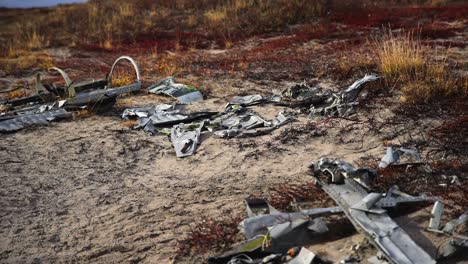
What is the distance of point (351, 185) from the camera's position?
3.90 meters

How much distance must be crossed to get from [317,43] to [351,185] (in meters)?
9.18

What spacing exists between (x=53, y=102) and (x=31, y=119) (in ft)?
2.23

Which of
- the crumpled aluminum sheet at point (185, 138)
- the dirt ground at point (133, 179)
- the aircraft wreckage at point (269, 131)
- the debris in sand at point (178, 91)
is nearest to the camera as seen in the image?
the aircraft wreckage at point (269, 131)

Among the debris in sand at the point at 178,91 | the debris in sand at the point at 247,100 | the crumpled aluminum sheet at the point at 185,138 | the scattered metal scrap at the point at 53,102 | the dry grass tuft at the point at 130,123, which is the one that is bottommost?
the crumpled aluminum sheet at the point at 185,138

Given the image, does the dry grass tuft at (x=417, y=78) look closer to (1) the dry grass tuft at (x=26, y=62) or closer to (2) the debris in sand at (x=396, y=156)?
(2) the debris in sand at (x=396, y=156)

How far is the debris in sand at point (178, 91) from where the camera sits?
25.6ft

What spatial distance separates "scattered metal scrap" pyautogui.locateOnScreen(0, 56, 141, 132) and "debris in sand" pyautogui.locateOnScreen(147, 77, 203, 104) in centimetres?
74

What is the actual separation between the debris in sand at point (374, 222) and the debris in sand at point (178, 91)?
4.24 m

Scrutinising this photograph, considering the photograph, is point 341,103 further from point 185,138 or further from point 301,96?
point 185,138

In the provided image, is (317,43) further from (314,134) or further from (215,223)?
(215,223)

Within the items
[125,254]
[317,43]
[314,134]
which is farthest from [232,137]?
[317,43]

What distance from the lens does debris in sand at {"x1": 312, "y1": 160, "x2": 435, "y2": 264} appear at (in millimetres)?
3023

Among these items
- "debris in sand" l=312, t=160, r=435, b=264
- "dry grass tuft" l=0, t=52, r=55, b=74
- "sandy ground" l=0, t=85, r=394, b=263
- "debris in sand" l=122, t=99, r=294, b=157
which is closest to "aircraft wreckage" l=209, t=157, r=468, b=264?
"debris in sand" l=312, t=160, r=435, b=264

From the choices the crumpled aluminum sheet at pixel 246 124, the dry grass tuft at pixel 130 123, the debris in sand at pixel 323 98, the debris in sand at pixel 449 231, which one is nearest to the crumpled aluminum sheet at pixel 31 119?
the dry grass tuft at pixel 130 123
